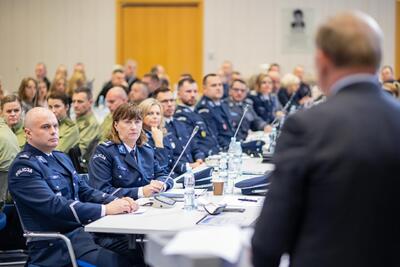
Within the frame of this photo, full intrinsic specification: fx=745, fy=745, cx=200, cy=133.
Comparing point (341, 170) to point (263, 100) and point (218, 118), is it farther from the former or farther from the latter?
point (263, 100)

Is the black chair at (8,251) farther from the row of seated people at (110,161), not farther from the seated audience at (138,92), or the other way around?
the seated audience at (138,92)

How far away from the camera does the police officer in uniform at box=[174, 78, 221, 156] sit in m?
7.51

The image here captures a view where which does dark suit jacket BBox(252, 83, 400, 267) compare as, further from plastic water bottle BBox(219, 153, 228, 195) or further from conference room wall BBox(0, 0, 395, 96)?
conference room wall BBox(0, 0, 395, 96)

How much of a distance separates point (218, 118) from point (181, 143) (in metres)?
1.83

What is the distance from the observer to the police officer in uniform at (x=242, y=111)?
9.12 metres

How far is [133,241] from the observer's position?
12.0 feet

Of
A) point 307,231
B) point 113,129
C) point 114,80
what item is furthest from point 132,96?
point 307,231

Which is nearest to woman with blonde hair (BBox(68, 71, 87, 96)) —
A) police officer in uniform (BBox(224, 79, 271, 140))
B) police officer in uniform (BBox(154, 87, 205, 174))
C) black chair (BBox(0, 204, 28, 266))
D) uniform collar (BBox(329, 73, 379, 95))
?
police officer in uniform (BBox(224, 79, 271, 140))

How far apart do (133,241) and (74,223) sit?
0.41 metres

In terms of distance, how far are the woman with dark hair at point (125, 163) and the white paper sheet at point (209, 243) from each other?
243 centimetres

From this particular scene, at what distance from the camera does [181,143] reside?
6750 mm

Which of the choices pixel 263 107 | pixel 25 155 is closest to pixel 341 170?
pixel 25 155

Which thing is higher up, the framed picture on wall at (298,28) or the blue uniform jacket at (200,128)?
the framed picture on wall at (298,28)

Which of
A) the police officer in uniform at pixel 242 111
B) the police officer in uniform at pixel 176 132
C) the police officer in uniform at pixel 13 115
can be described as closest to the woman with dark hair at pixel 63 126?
the police officer in uniform at pixel 13 115
